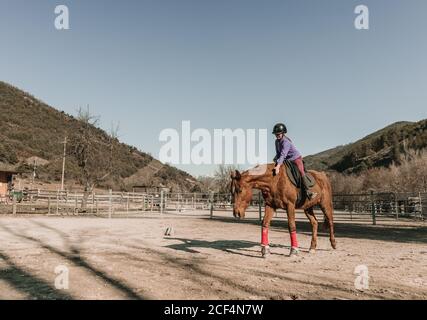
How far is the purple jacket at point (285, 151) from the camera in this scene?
6820 mm

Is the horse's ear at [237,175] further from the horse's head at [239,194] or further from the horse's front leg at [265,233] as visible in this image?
the horse's front leg at [265,233]

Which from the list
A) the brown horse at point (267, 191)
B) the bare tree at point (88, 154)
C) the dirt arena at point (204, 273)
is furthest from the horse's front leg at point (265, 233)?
the bare tree at point (88, 154)

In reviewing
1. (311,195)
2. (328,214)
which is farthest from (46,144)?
(311,195)

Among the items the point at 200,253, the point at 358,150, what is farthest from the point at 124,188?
the point at 358,150

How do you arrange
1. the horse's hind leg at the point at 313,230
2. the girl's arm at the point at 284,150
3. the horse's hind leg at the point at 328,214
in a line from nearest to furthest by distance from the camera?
the girl's arm at the point at 284,150 → the horse's hind leg at the point at 313,230 → the horse's hind leg at the point at 328,214

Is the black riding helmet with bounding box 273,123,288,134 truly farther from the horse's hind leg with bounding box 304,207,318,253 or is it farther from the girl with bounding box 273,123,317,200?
the horse's hind leg with bounding box 304,207,318,253

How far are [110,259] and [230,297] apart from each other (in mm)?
3327

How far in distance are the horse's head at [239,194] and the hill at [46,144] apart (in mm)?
32260

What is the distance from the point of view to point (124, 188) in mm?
58719

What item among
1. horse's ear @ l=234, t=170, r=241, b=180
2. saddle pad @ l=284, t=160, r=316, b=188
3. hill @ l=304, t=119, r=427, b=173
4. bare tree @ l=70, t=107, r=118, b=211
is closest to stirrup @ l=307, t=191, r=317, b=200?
saddle pad @ l=284, t=160, r=316, b=188

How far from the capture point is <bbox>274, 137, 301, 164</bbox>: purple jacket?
682cm

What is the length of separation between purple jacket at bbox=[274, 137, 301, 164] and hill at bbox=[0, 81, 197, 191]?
32.2 m
